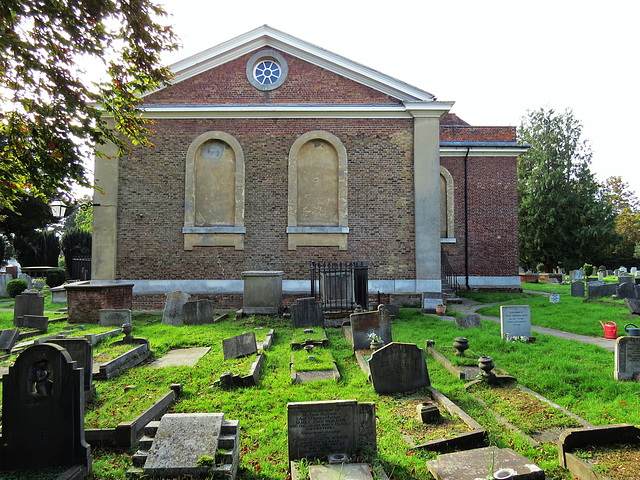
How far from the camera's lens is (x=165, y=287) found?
14.1 metres

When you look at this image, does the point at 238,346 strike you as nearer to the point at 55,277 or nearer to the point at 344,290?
the point at 344,290

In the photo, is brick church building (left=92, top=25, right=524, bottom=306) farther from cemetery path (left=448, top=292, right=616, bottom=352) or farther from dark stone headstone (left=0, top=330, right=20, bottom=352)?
dark stone headstone (left=0, top=330, right=20, bottom=352)

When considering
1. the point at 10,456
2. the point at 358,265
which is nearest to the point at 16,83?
the point at 10,456

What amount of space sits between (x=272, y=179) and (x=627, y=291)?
13.1 metres

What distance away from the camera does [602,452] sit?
3.65 meters

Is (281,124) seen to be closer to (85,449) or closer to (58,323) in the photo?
(58,323)

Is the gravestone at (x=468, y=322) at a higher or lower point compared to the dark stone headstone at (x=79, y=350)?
lower

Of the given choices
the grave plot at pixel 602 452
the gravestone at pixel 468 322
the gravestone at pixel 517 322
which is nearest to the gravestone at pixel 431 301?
the gravestone at pixel 468 322

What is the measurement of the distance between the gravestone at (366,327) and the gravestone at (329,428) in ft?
12.8

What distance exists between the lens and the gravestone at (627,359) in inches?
232

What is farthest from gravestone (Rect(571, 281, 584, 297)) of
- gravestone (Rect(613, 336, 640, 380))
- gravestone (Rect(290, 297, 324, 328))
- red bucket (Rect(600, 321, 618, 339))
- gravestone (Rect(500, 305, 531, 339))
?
gravestone (Rect(613, 336, 640, 380))

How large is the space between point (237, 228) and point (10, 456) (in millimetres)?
10805

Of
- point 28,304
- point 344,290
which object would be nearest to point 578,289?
point 344,290

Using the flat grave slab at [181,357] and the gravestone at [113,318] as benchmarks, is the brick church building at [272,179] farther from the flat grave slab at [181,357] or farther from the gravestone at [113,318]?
the flat grave slab at [181,357]
